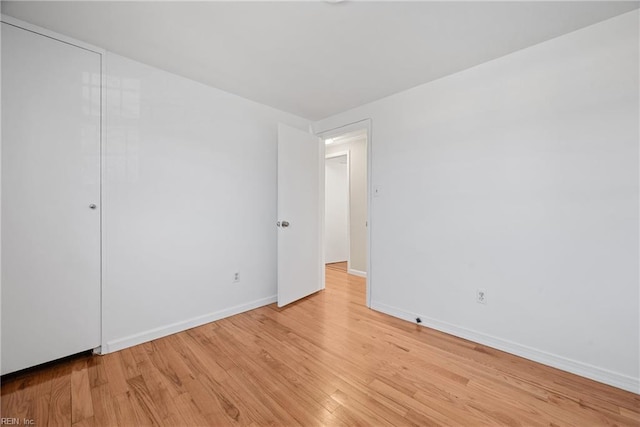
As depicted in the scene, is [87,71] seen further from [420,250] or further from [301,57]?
[420,250]

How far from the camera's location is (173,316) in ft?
7.46

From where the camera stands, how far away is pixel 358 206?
447cm

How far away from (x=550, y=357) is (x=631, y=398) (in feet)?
1.22

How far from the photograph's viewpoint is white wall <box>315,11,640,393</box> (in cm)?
159

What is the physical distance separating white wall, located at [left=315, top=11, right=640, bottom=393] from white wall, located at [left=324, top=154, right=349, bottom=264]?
274 cm

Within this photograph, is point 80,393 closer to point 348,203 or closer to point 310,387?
point 310,387

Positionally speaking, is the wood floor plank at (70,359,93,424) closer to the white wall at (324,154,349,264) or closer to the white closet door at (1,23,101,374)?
the white closet door at (1,23,101,374)

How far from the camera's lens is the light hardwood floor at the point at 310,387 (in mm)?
1343

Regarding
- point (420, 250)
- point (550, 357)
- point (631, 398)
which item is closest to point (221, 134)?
point (420, 250)

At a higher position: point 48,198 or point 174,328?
point 48,198

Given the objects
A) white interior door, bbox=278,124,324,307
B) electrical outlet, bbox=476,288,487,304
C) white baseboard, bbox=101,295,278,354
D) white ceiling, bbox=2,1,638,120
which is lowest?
white baseboard, bbox=101,295,278,354

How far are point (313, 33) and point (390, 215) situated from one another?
178 centimetres

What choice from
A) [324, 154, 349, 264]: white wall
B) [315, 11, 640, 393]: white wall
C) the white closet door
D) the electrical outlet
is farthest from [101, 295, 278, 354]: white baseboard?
[324, 154, 349, 264]: white wall

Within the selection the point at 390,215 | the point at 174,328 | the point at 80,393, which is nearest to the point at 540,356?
the point at 390,215
